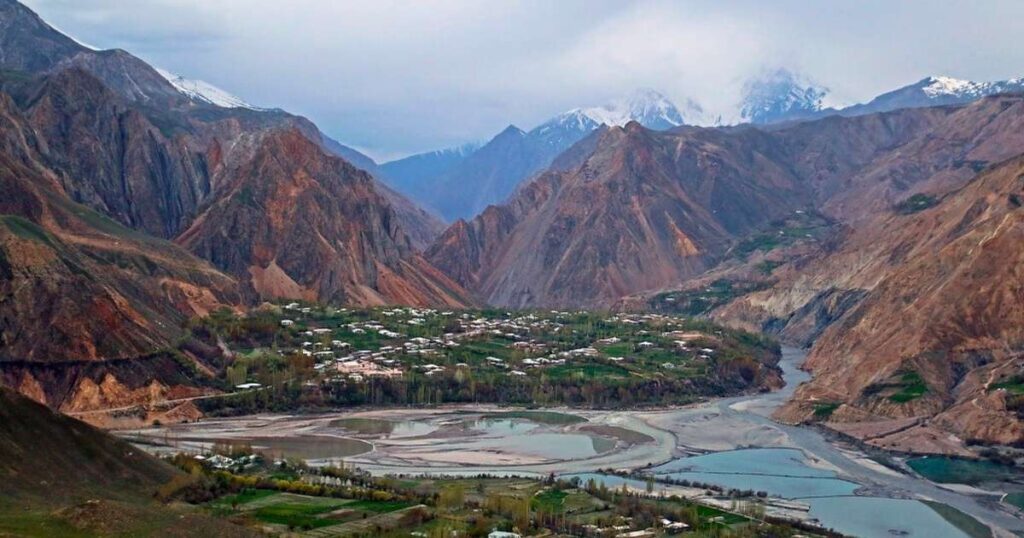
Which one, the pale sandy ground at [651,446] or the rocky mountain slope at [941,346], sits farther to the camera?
the rocky mountain slope at [941,346]

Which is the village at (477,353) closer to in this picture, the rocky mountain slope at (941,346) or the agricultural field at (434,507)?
the rocky mountain slope at (941,346)

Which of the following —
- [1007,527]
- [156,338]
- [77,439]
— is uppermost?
[156,338]

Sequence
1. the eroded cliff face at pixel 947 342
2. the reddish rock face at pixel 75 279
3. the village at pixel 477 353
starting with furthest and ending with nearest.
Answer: the village at pixel 477 353
the reddish rock face at pixel 75 279
the eroded cliff face at pixel 947 342

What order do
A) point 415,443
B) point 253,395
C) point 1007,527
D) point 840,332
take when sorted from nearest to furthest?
point 1007,527
point 415,443
point 253,395
point 840,332

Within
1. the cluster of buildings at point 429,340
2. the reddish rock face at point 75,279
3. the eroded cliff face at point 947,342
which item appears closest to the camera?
the eroded cliff face at point 947,342

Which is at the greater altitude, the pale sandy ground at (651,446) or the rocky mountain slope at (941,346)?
the rocky mountain slope at (941,346)

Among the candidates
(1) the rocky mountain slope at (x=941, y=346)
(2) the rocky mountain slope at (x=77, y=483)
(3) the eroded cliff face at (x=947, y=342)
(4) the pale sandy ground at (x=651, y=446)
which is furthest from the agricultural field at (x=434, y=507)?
(3) the eroded cliff face at (x=947, y=342)

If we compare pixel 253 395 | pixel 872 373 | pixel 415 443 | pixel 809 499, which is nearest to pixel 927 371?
pixel 872 373

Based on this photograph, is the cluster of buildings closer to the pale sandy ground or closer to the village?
the village

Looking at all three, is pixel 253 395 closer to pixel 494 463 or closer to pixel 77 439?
pixel 494 463

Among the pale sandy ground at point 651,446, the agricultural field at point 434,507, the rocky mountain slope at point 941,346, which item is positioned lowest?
the agricultural field at point 434,507

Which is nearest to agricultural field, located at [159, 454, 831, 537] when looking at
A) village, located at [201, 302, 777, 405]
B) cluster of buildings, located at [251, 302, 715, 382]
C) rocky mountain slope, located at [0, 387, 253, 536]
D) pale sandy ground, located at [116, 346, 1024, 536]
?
rocky mountain slope, located at [0, 387, 253, 536]
